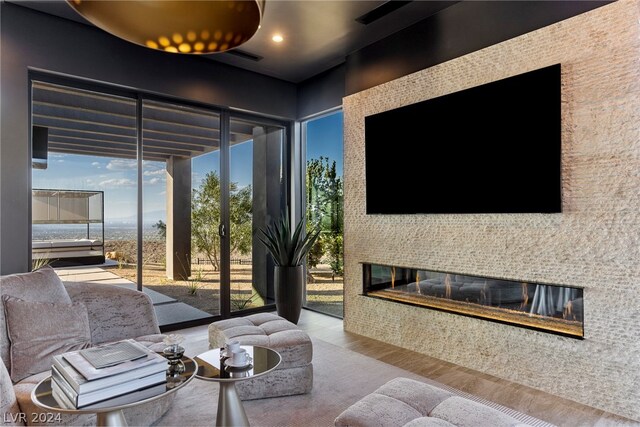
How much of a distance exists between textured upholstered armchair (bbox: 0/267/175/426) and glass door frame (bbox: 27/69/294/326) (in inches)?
55.1

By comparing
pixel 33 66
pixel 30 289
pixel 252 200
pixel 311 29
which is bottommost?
pixel 30 289

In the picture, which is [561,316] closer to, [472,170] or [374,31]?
[472,170]

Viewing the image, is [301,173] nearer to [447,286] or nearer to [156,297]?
[156,297]

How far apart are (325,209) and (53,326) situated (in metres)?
3.36

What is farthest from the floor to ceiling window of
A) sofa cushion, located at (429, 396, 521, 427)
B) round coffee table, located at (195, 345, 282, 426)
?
sofa cushion, located at (429, 396, 521, 427)

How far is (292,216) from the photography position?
5.50m

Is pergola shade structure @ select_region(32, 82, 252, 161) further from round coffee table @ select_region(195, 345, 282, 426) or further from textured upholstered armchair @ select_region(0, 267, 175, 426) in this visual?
round coffee table @ select_region(195, 345, 282, 426)

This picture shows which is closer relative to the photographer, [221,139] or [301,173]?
[221,139]

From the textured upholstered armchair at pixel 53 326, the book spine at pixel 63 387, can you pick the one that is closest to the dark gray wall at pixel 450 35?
the textured upholstered armchair at pixel 53 326

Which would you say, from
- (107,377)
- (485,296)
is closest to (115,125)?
(107,377)

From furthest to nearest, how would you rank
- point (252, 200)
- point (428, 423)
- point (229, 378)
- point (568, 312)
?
point (252, 200)
point (568, 312)
point (229, 378)
point (428, 423)

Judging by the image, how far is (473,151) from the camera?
10.6 ft

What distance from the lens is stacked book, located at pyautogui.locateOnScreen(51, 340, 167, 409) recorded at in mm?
1413

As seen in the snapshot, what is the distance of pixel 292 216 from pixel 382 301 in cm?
206
